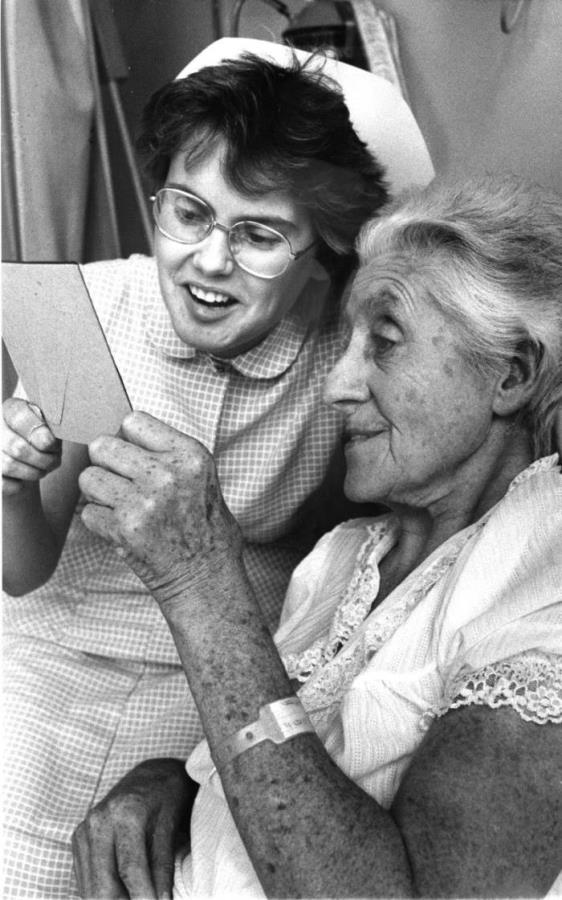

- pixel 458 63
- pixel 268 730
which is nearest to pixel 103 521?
pixel 268 730

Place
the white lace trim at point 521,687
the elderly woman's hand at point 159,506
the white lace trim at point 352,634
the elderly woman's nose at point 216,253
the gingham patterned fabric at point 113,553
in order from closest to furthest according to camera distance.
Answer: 1. the white lace trim at point 521,687
2. the elderly woman's hand at point 159,506
3. the white lace trim at point 352,634
4. the elderly woman's nose at point 216,253
5. the gingham patterned fabric at point 113,553

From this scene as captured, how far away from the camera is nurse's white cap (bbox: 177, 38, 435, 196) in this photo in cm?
160

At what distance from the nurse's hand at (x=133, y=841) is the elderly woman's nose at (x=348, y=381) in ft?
1.82

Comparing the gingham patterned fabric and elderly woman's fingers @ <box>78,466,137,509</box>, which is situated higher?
elderly woman's fingers @ <box>78,466,137,509</box>

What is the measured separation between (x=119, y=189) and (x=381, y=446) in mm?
713

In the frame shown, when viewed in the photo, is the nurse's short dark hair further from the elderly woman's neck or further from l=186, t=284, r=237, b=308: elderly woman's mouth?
the elderly woman's neck

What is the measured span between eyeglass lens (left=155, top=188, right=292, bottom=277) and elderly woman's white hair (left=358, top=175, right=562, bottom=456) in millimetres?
242

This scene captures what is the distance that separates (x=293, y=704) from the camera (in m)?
1.09

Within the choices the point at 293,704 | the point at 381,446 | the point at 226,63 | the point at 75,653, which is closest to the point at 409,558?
the point at 381,446

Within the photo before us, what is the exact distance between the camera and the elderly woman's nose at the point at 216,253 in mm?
1541

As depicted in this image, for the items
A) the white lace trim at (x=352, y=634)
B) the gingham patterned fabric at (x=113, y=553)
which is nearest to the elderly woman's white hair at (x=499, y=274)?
the white lace trim at (x=352, y=634)

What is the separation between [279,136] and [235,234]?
16 cm

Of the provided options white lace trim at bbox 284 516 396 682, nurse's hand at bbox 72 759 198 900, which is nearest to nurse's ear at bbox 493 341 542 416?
white lace trim at bbox 284 516 396 682

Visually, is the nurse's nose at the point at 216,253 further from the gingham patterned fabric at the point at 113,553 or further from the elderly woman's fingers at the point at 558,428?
the elderly woman's fingers at the point at 558,428
